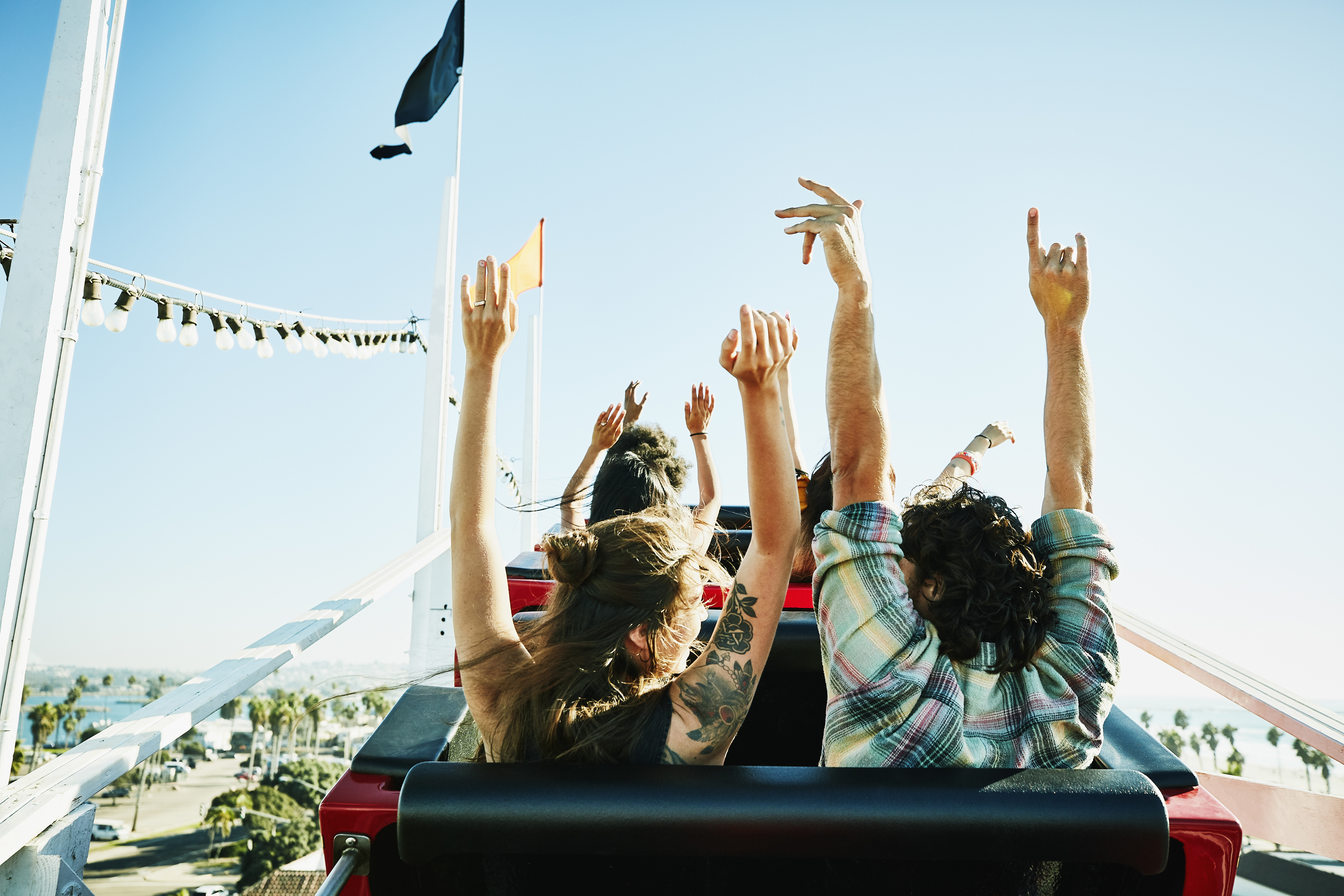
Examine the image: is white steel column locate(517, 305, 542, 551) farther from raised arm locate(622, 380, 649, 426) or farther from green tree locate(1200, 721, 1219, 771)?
green tree locate(1200, 721, 1219, 771)

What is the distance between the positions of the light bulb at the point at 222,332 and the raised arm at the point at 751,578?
4.36 m

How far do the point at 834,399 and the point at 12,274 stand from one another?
6.44 feet

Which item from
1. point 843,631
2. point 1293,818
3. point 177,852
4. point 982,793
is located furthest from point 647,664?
point 177,852

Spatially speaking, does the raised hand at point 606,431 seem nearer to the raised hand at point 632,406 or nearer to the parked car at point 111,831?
the raised hand at point 632,406

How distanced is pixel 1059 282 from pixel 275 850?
5465 cm

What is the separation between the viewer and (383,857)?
0.92 metres

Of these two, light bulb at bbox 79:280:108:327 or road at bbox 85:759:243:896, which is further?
road at bbox 85:759:243:896

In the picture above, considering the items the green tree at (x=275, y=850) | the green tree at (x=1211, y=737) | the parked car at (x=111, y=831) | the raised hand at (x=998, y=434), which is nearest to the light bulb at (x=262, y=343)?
the raised hand at (x=998, y=434)

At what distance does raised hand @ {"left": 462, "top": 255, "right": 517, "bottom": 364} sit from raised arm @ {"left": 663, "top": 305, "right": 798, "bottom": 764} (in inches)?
13.8

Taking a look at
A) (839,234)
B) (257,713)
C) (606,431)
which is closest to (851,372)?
(839,234)

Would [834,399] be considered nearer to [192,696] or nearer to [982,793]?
[982,793]

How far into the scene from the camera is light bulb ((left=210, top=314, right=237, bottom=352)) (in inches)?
180

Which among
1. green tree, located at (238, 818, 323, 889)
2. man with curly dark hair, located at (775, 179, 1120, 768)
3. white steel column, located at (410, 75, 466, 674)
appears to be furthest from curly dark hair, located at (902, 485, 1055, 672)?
green tree, located at (238, 818, 323, 889)

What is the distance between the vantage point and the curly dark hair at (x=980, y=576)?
3.57 feet
